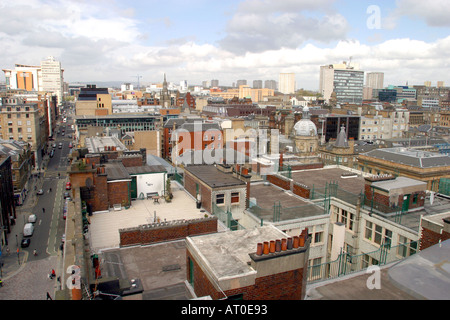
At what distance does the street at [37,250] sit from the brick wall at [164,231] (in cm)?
1914

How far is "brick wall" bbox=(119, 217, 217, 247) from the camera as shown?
19.8 meters

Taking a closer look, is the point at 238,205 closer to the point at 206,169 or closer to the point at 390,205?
the point at 206,169

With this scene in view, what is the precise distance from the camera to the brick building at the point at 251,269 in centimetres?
1119

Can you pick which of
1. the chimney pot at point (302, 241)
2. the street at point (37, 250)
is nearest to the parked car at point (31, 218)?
the street at point (37, 250)

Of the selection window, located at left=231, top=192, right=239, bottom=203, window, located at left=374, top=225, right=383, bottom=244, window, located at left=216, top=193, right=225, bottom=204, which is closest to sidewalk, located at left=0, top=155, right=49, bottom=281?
window, located at left=216, top=193, right=225, bottom=204

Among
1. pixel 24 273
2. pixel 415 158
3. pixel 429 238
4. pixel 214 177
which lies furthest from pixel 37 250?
pixel 415 158

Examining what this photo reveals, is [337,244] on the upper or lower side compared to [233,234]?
lower

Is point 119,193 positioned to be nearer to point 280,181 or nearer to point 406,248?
point 280,181

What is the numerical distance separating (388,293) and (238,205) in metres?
15.2

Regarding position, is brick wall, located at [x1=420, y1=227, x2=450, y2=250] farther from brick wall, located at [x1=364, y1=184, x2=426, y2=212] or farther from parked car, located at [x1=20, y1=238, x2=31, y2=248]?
parked car, located at [x1=20, y1=238, x2=31, y2=248]
